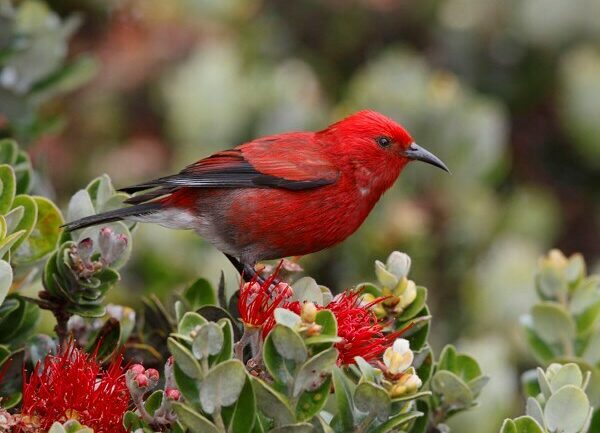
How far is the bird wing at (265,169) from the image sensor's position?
397cm

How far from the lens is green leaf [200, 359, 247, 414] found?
2221 mm

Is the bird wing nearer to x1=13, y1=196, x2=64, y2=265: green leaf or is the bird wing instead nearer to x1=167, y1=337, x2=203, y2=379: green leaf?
x1=13, y1=196, x2=64, y2=265: green leaf

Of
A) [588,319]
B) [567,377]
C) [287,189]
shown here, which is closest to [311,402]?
[567,377]

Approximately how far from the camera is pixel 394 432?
8.18 ft

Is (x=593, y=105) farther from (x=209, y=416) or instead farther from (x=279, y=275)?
(x=209, y=416)

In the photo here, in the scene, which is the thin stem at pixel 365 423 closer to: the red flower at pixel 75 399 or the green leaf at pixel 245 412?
the green leaf at pixel 245 412

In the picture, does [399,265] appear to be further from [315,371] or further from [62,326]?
[62,326]

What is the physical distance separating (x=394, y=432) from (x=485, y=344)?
8.34ft

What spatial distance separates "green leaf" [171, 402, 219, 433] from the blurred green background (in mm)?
2584

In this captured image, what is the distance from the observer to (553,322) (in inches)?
134

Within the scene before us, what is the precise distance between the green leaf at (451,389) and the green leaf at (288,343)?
2.35 feet

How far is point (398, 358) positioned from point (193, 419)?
503 mm

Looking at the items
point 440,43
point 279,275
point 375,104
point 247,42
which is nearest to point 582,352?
point 279,275

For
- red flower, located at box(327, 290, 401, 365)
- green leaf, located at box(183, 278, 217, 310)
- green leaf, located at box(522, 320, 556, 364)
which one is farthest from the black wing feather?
red flower, located at box(327, 290, 401, 365)
